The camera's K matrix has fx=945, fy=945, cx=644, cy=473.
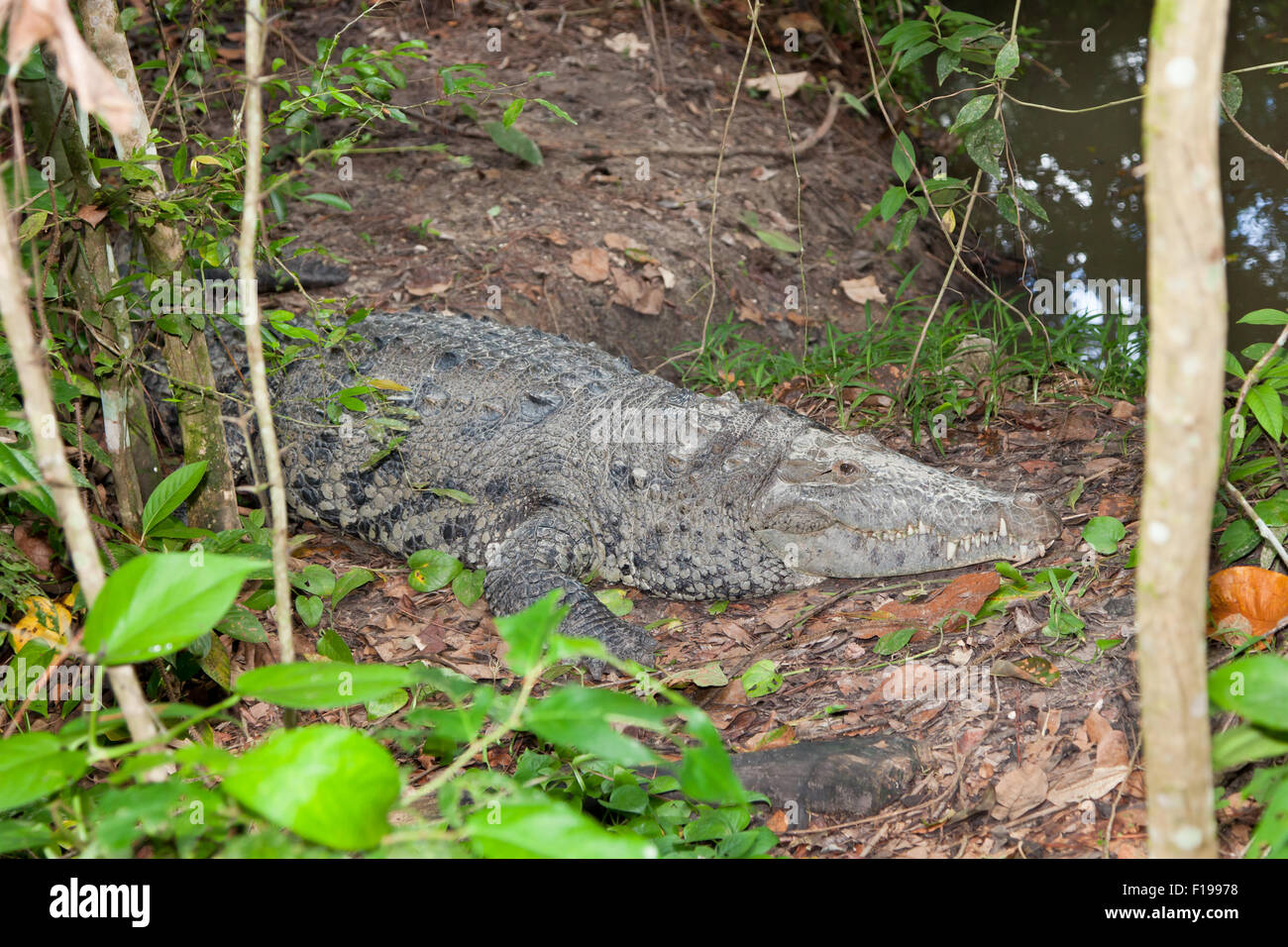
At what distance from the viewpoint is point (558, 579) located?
157 inches

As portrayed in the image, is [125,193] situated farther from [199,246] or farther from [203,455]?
[203,455]

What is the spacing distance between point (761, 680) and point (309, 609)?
176 cm

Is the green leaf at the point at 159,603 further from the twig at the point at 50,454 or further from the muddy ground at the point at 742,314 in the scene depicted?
the muddy ground at the point at 742,314

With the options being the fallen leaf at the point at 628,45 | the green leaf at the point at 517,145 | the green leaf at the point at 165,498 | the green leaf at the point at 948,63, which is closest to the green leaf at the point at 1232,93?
the green leaf at the point at 948,63

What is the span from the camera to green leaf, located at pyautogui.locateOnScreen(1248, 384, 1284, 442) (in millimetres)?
2918

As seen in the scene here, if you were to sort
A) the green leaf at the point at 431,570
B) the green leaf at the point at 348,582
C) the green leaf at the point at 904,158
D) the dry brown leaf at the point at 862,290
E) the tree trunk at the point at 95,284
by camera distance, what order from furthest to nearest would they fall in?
the dry brown leaf at the point at 862,290
the green leaf at the point at 904,158
the green leaf at the point at 431,570
the green leaf at the point at 348,582
the tree trunk at the point at 95,284

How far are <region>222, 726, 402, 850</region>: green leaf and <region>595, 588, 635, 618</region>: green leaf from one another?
9.33ft

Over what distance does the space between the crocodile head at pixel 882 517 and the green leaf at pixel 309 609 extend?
1.82 m

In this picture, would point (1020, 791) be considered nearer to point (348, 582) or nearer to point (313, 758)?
point (313, 758)

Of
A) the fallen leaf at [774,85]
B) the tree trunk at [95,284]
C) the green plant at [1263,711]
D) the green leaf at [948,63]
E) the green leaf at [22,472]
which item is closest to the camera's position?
the green plant at [1263,711]

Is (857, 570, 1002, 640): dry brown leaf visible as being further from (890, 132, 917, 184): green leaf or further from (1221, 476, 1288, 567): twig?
(890, 132, 917, 184): green leaf

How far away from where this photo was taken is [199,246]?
3.13m

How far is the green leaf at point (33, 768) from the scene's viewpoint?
1290mm
